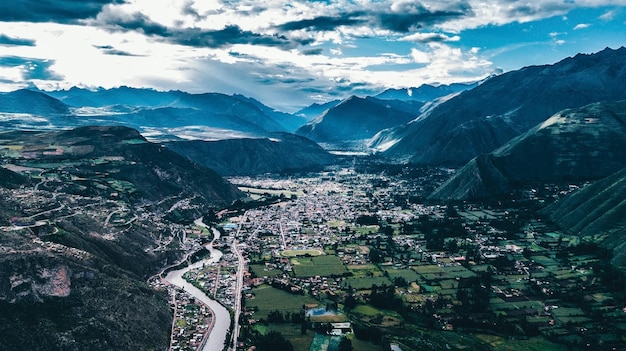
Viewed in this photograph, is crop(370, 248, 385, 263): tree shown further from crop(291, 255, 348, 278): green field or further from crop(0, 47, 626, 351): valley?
crop(291, 255, 348, 278): green field

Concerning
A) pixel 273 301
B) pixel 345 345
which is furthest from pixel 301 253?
pixel 345 345

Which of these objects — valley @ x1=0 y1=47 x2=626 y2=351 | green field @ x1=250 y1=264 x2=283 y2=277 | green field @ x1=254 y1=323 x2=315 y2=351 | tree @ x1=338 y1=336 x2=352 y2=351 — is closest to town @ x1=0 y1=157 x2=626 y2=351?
green field @ x1=254 y1=323 x2=315 y2=351

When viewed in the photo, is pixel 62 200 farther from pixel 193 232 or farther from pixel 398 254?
pixel 398 254

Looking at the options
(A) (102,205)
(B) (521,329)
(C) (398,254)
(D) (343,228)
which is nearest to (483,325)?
(B) (521,329)

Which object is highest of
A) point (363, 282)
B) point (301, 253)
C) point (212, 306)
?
point (301, 253)

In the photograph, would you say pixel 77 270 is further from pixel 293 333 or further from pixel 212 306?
pixel 293 333

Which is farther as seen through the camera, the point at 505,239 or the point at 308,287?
the point at 505,239
